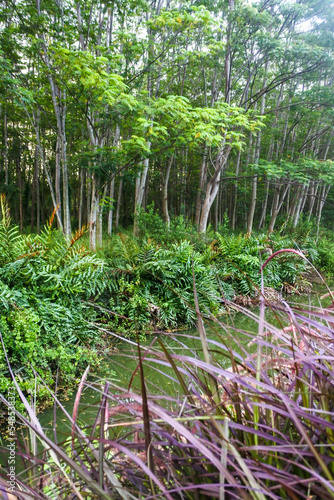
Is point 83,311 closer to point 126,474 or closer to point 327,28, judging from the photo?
point 126,474

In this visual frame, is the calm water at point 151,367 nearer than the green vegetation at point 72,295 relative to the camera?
Yes

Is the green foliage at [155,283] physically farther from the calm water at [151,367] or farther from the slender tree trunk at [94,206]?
the slender tree trunk at [94,206]

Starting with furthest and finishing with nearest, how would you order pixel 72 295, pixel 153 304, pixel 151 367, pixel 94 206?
pixel 94 206 → pixel 153 304 → pixel 72 295 → pixel 151 367

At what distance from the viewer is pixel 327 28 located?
354 inches

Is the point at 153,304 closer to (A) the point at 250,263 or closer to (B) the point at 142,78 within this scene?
(A) the point at 250,263

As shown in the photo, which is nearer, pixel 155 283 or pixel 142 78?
pixel 155 283

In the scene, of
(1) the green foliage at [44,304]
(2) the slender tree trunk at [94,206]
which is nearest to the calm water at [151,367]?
(1) the green foliage at [44,304]

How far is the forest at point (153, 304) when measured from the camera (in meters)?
0.55

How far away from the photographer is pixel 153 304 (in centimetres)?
476

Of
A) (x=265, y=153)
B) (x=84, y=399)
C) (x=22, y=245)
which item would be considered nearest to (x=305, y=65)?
(x=265, y=153)

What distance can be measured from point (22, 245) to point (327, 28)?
36.8 feet

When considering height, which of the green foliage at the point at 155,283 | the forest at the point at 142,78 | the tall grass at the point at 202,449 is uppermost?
the forest at the point at 142,78

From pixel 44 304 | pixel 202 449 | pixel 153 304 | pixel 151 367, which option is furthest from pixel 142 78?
pixel 202 449

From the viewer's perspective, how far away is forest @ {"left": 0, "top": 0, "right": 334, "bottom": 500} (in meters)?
0.55
